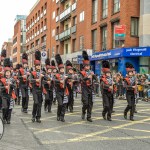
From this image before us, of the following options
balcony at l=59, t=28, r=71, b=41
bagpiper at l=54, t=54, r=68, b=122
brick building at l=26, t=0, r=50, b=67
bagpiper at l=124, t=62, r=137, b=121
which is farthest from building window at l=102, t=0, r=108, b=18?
brick building at l=26, t=0, r=50, b=67

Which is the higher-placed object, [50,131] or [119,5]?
[119,5]

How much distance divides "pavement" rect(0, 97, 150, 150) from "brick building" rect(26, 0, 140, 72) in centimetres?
1912

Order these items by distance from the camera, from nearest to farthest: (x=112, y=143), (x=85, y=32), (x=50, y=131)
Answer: (x=112, y=143)
(x=50, y=131)
(x=85, y=32)

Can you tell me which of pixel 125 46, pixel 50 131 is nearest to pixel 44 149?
pixel 50 131

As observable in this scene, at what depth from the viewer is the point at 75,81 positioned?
14.2 m

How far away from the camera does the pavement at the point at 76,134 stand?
7980 mm

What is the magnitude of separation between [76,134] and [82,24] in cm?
3349

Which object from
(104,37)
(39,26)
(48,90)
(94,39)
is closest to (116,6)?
(104,37)

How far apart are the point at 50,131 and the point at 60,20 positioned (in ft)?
142

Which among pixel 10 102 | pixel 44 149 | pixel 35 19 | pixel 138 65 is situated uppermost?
pixel 35 19

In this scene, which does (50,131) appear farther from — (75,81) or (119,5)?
(119,5)

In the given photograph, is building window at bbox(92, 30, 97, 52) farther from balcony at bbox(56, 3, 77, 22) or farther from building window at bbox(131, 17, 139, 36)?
balcony at bbox(56, 3, 77, 22)

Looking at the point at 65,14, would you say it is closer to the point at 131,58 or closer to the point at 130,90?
the point at 131,58

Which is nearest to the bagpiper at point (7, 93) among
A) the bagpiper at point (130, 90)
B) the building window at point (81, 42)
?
the bagpiper at point (130, 90)
